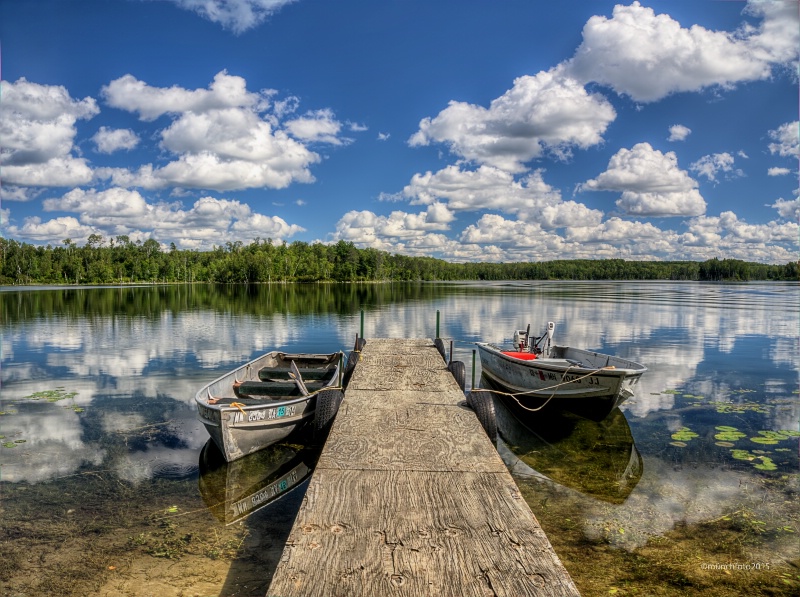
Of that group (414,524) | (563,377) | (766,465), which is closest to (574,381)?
(563,377)

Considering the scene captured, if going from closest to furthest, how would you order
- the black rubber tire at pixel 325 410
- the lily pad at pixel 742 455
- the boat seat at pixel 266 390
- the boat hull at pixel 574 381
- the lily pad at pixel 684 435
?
the black rubber tire at pixel 325 410, the lily pad at pixel 742 455, the boat hull at pixel 574 381, the lily pad at pixel 684 435, the boat seat at pixel 266 390

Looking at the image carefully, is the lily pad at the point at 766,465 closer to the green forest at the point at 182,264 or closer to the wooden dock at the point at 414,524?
the wooden dock at the point at 414,524

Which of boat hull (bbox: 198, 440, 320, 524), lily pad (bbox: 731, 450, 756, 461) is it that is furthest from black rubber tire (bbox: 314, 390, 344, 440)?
Answer: lily pad (bbox: 731, 450, 756, 461)

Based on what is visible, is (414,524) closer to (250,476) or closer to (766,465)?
(250,476)

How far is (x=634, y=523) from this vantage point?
24.1ft

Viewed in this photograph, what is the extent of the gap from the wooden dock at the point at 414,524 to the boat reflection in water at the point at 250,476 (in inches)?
77.1

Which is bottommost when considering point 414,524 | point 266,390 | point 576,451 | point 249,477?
point 576,451

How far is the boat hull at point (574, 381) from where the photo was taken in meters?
11.1

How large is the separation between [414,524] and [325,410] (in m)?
5.68

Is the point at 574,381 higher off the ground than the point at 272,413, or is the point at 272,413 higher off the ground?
the point at 574,381

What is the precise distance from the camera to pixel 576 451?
35.6ft

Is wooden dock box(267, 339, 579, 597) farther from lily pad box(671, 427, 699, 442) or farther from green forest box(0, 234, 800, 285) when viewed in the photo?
green forest box(0, 234, 800, 285)

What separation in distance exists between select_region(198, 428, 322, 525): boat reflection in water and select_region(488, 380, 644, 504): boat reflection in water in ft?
14.0

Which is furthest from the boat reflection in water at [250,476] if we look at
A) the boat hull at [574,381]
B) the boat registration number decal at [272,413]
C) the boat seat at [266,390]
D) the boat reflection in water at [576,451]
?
the boat hull at [574,381]
